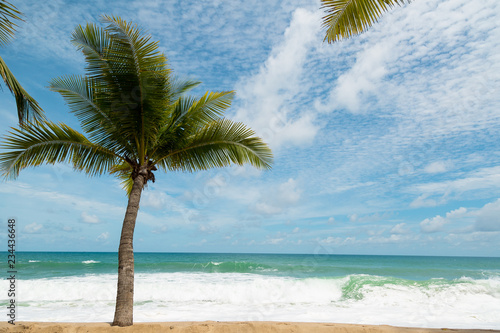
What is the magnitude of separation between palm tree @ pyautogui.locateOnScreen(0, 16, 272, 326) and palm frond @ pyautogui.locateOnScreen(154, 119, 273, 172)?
0.02m

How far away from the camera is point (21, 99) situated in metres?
5.93

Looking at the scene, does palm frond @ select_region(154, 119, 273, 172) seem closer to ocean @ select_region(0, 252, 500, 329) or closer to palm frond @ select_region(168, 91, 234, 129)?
palm frond @ select_region(168, 91, 234, 129)

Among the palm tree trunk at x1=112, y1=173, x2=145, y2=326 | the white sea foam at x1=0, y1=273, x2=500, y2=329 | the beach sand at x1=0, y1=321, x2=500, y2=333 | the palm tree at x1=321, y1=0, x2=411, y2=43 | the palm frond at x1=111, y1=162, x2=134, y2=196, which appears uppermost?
the palm tree at x1=321, y1=0, x2=411, y2=43

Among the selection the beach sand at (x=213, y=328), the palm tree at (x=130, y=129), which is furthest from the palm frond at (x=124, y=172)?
the beach sand at (x=213, y=328)

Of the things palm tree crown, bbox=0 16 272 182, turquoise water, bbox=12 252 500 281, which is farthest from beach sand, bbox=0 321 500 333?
turquoise water, bbox=12 252 500 281

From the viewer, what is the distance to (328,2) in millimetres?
5082

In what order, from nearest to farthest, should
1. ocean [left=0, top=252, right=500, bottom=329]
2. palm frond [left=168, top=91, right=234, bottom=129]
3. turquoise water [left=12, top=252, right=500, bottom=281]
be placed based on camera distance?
palm frond [left=168, top=91, right=234, bottom=129], ocean [left=0, top=252, right=500, bottom=329], turquoise water [left=12, top=252, right=500, bottom=281]

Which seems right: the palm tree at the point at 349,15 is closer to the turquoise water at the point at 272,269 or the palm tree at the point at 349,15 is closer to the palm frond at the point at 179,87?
the palm frond at the point at 179,87

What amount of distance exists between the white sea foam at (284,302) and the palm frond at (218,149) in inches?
184

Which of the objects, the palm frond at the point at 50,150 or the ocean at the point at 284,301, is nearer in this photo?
the palm frond at the point at 50,150

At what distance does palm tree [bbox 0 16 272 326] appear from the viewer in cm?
642

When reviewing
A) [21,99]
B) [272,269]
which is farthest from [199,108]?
[272,269]

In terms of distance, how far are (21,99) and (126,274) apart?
369cm

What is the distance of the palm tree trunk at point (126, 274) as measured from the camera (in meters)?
6.11
